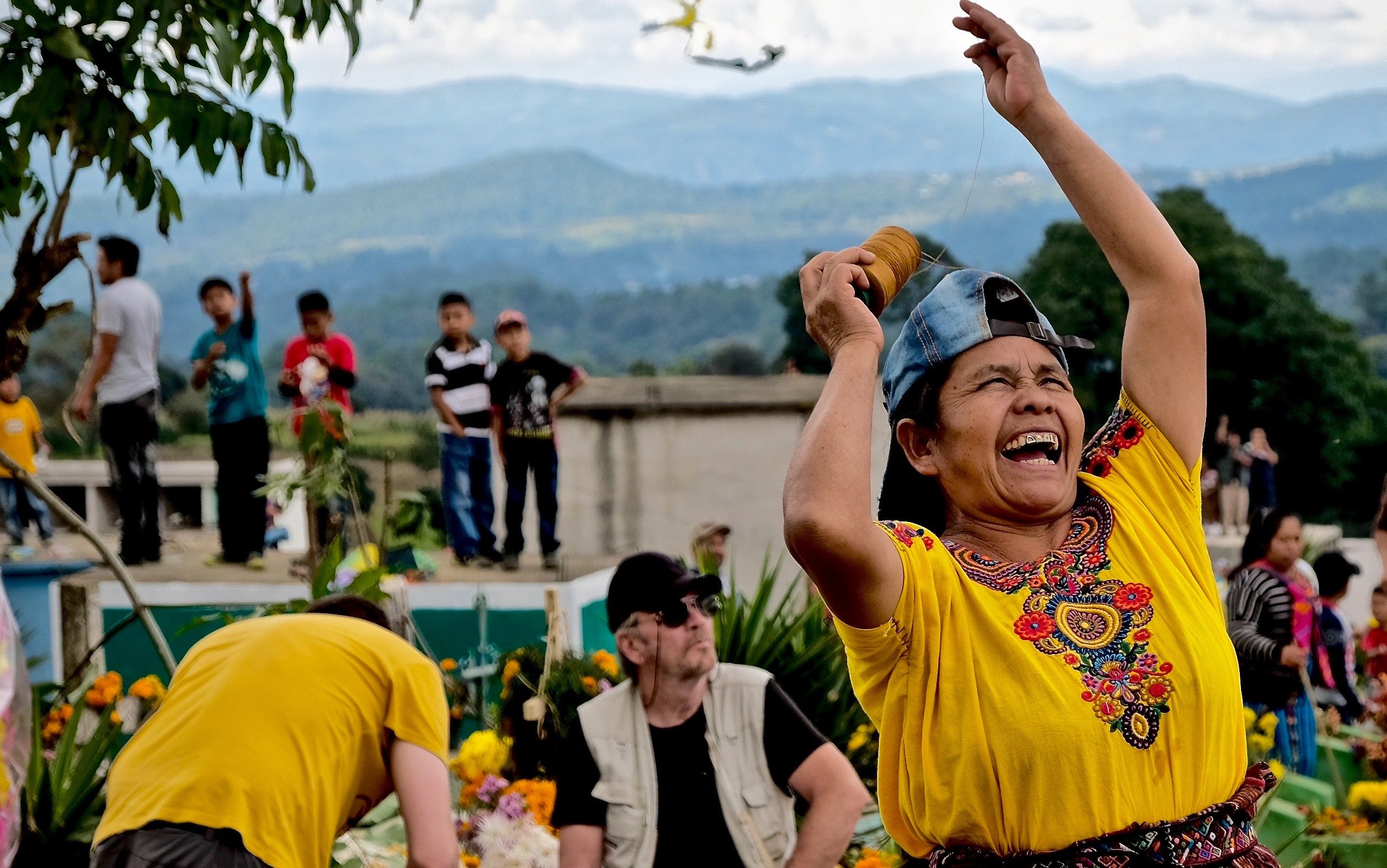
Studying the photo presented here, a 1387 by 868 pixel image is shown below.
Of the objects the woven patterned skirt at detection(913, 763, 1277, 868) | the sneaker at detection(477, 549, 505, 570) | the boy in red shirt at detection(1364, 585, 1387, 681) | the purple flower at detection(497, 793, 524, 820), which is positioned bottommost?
the boy in red shirt at detection(1364, 585, 1387, 681)

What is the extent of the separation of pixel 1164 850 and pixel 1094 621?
30 centimetres

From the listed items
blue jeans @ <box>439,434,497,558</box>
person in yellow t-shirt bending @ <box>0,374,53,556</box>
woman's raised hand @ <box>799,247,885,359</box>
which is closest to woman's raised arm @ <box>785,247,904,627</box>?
woman's raised hand @ <box>799,247,885,359</box>

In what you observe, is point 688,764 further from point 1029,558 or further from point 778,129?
point 778,129

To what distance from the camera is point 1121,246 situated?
2271 mm

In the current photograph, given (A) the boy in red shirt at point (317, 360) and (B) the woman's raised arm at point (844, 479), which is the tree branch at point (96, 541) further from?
(A) the boy in red shirt at point (317, 360)

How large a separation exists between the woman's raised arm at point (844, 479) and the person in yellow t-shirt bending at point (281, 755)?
144 centimetres

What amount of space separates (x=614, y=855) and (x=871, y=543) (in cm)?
230

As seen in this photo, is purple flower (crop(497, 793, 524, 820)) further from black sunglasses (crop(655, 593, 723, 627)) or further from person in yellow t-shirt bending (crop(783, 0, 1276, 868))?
person in yellow t-shirt bending (crop(783, 0, 1276, 868))

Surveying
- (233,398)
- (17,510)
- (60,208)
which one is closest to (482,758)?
(60,208)

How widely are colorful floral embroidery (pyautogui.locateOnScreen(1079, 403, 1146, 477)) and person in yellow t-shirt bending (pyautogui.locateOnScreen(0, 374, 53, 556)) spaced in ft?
30.9

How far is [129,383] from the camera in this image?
8.70 m

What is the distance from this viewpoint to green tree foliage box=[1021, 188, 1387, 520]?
3200 cm

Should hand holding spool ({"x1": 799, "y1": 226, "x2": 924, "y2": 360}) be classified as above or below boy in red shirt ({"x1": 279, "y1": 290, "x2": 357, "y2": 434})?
above

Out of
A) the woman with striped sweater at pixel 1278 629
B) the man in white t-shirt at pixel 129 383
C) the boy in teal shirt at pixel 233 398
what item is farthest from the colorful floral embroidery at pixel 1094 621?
the man in white t-shirt at pixel 129 383
